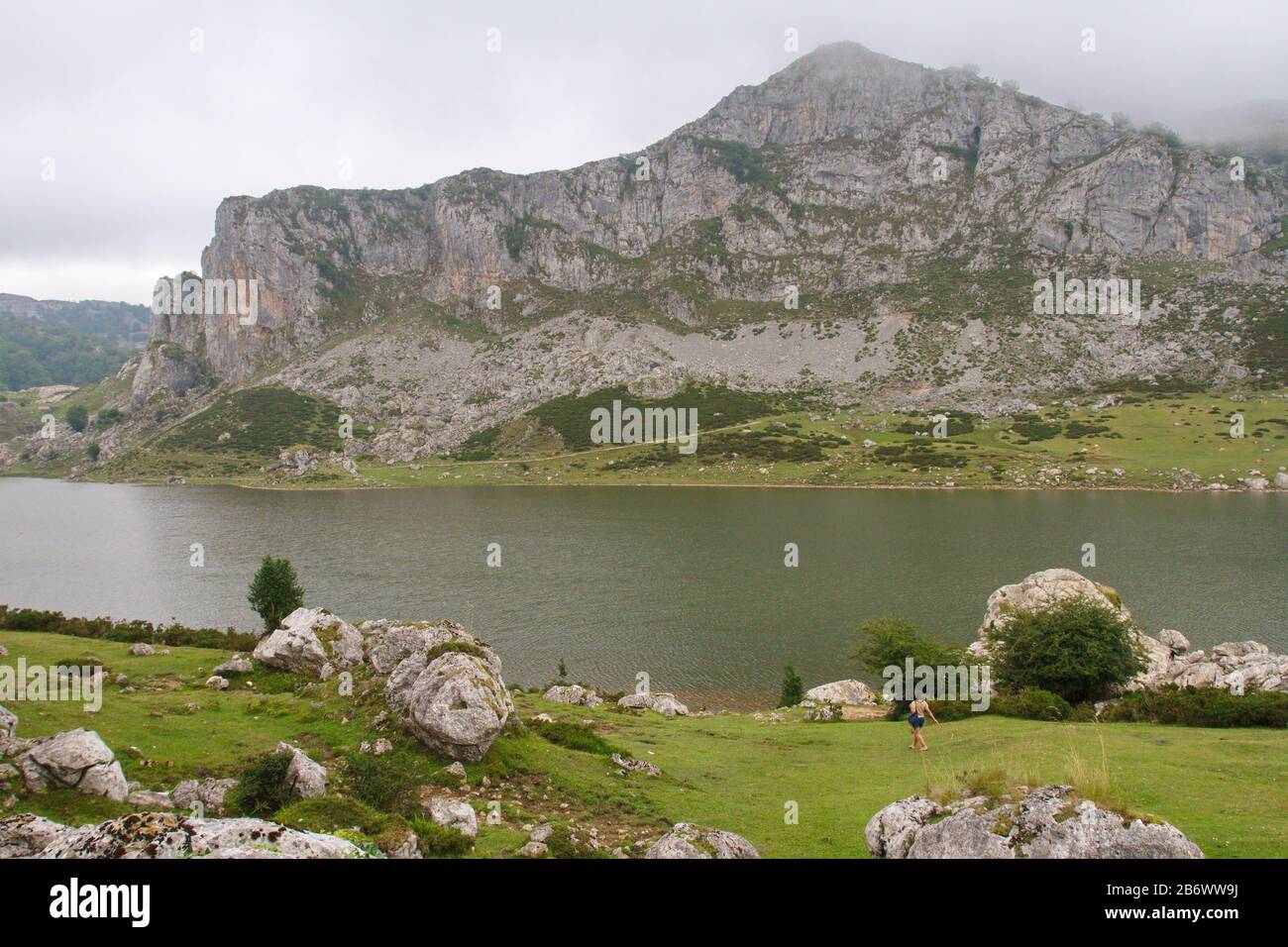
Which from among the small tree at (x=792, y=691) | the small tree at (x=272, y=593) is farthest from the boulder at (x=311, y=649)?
Result: the small tree at (x=792, y=691)

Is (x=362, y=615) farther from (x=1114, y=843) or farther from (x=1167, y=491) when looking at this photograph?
(x=1167, y=491)

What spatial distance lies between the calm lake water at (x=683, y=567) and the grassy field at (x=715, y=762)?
16.4 m

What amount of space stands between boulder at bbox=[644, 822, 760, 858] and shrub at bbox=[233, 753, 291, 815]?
893 cm

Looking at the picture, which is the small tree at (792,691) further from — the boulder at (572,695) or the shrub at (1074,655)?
the boulder at (572,695)

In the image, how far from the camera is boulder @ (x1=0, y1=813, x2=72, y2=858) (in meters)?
8.92

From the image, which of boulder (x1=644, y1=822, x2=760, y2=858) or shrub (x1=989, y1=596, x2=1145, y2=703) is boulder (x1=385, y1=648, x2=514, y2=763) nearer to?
boulder (x1=644, y1=822, x2=760, y2=858)

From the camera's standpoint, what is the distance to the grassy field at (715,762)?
1360cm

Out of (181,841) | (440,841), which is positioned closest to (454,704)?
(440,841)

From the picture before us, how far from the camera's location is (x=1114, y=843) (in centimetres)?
816

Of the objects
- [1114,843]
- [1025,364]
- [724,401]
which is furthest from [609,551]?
[1025,364]

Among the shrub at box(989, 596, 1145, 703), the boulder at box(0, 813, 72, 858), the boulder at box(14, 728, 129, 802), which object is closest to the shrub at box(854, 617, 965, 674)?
the shrub at box(989, 596, 1145, 703)

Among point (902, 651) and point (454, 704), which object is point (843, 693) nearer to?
point (902, 651)

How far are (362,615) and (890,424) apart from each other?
139m

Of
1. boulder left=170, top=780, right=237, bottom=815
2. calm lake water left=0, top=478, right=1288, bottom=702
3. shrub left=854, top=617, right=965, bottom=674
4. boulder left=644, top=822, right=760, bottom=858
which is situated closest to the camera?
boulder left=644, top=822, right=760, bottom=858
